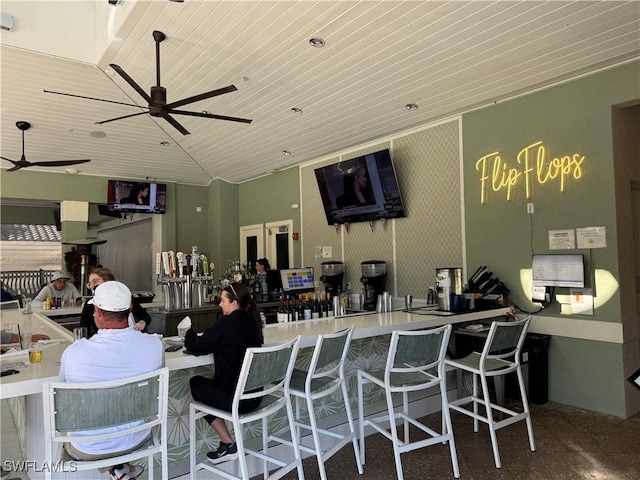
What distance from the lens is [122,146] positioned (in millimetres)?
6656

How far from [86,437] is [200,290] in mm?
3420

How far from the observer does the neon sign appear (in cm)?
419

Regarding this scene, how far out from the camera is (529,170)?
4480 mm

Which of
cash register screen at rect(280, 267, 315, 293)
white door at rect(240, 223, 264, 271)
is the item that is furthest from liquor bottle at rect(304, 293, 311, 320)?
white door at rect(240, 223, 264, 271)

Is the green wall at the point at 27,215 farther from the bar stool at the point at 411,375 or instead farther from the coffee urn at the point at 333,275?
the bar stool at the point at 411,375

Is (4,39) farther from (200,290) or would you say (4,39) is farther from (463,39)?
(463,39)

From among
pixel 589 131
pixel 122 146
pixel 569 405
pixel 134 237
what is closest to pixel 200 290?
pixel 122 146

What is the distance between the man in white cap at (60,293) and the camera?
227 inches


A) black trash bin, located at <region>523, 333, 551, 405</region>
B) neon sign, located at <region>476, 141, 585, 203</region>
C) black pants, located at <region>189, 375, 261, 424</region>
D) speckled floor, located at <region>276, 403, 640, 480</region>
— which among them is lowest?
speckled floor, located at <region>276, 403, 640, 480</region>

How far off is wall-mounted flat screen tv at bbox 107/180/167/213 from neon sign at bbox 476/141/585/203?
591cm

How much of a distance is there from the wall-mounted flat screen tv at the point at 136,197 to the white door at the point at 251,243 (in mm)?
1582

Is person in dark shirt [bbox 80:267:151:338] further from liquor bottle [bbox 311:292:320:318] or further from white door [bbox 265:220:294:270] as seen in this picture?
white door [bbox 265:220:294:270]

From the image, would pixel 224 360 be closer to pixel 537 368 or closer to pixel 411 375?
pixel 411 375

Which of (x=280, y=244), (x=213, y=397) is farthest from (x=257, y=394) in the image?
(x=280, y=244)
